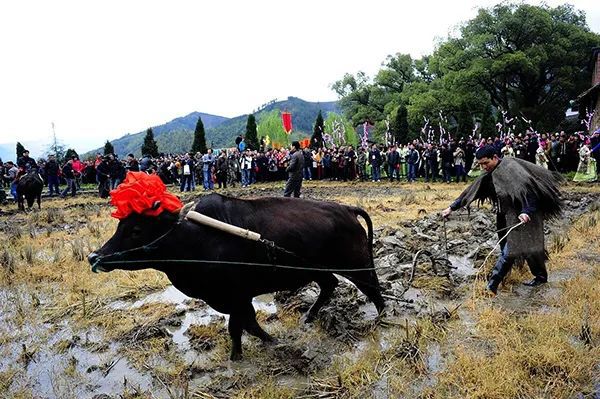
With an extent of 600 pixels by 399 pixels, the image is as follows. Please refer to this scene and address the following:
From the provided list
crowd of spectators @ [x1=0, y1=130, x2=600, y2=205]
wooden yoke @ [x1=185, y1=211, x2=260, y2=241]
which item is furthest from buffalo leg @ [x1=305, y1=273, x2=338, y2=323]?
crowd of spectators @ [x1=0, y1=130, x2=600, y2=205]

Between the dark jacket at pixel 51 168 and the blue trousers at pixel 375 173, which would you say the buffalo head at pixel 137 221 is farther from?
the blue trousers at pixel 375 173

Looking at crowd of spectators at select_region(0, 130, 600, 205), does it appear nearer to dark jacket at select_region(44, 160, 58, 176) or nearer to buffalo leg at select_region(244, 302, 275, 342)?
dark jacket at select_region(44, 160, 58, 176)

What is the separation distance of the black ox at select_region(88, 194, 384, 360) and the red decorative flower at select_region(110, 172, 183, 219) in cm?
8

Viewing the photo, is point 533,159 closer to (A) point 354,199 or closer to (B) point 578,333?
(A) point 354,199

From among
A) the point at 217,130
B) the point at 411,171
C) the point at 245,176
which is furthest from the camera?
the point at 217,130

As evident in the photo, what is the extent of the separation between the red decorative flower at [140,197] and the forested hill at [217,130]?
2676 inches

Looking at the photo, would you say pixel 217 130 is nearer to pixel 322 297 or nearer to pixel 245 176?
pixel 245 176

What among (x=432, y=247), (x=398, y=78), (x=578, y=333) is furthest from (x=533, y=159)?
(x=398, y=78)

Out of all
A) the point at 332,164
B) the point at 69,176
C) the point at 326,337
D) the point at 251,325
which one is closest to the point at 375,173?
the point at 332,164

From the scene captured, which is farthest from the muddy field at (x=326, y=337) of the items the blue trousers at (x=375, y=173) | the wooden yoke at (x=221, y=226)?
the blue trousers at (x=375, y=173)

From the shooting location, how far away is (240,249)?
14.9ft

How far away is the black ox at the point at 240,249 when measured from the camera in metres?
4.45

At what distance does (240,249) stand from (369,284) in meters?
1.63

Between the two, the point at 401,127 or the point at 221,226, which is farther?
the point at 401,127
